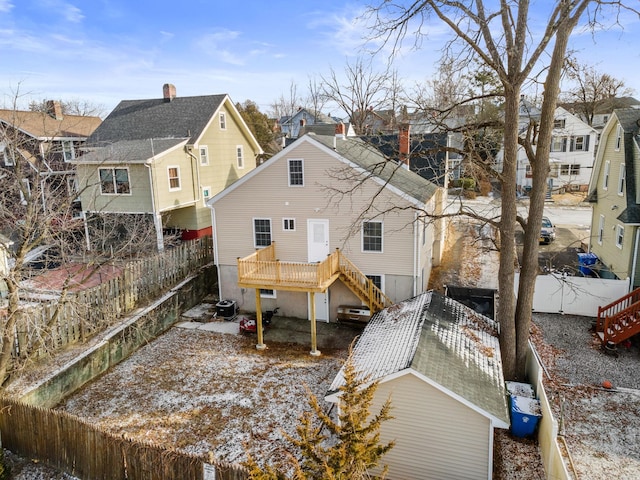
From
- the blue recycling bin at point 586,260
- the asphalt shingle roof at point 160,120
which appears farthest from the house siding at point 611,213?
the asphalt shingle roof at point 160,120

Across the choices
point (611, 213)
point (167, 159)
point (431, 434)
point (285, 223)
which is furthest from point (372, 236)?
point (167, 159)

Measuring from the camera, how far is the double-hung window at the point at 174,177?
78.4 feet

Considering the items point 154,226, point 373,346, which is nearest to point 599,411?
point 373,346

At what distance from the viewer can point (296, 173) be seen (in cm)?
1736

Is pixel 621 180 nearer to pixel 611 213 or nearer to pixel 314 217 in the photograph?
pixel 611 213

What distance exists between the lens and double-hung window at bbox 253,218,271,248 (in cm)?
1827

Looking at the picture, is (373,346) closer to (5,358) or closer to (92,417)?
(92,417)

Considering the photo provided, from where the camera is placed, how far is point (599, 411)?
11430 millimetres

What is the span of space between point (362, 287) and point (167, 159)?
44.0 feet

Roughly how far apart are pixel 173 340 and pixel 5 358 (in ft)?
22.8

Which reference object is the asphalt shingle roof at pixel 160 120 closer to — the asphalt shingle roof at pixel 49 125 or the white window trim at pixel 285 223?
the asphalt shingle roof at pixel 49 125

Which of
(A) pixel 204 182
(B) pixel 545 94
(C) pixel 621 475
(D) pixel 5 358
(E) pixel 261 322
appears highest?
(B) pixel 545 94

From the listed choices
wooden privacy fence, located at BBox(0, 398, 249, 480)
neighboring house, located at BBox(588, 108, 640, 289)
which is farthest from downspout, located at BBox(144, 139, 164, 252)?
neighboring house, located at BBox(588, 108, 640, 289)

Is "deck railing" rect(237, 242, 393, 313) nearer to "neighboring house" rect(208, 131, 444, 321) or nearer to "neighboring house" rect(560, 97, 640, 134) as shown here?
"neighboring house" rect(208, 131, 444, 321)
